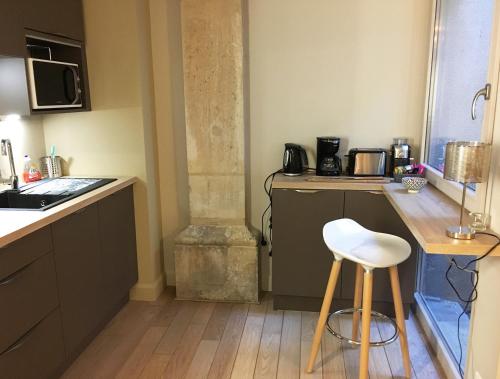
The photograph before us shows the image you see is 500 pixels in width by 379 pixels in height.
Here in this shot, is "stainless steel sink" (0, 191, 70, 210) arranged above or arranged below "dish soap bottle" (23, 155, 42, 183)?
below

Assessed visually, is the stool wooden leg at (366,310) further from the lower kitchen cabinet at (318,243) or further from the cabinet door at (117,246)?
the cabinet door at (117,246)

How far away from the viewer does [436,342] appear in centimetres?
248

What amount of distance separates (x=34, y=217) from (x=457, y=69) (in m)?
2.34

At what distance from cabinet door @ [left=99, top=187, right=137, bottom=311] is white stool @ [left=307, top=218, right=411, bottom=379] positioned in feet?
4.36

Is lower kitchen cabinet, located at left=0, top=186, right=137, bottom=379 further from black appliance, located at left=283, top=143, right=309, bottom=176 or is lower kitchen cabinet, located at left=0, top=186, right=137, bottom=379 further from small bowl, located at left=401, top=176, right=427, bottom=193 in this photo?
small bowl, located at left=401, top=176, right=427, bottom=193

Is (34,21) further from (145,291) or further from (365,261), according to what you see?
(365,261)

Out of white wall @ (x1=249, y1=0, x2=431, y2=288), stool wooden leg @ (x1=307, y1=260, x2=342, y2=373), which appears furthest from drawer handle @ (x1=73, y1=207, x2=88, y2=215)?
stool wooden leg @ (x1=307, y1=260, x2=342, y2=373)

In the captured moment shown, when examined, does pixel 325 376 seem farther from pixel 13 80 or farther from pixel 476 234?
pixel 13 80

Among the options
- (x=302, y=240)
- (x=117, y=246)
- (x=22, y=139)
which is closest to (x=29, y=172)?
(x=22, y=139)

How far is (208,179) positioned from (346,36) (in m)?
1.35

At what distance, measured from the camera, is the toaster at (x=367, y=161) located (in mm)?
2863

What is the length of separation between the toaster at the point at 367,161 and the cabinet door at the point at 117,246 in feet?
5.05

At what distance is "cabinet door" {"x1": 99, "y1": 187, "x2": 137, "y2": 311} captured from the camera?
2691 millimetres

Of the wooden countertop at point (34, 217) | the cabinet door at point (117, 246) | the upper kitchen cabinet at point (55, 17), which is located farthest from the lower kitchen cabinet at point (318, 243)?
the upper kitchen cabinet at point (55, 17)
